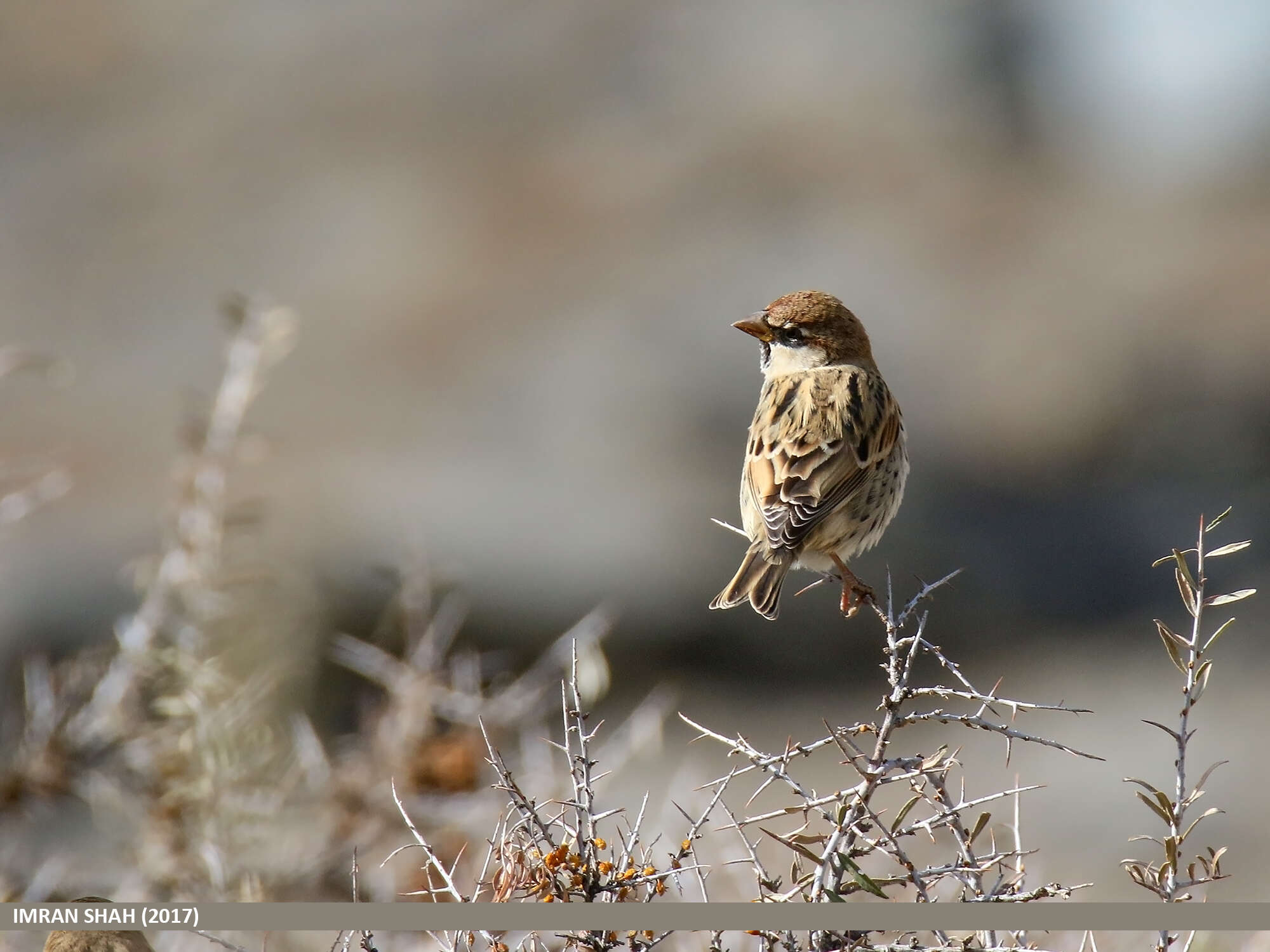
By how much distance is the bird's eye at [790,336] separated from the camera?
304 cm

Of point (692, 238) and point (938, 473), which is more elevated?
point (692, 238)

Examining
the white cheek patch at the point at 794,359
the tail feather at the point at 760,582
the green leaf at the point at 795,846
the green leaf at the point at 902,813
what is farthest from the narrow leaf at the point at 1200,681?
the white cheek patch at the point at 794,359

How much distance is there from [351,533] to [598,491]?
1316 millimetres

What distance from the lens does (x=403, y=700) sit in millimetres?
3309

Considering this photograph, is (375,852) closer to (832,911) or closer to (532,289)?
(832,911)

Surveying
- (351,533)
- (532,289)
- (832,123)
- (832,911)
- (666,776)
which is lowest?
(666,776)

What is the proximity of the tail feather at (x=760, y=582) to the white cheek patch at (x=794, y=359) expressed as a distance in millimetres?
414

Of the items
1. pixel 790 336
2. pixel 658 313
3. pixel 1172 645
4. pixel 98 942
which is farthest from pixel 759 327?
pixel 658 313

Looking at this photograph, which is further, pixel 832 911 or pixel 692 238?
pixel 692 238

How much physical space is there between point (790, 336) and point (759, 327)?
178 millimetres

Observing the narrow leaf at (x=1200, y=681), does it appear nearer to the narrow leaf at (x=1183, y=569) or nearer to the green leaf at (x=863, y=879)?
the narrow leaf at (x=1183, y=569)

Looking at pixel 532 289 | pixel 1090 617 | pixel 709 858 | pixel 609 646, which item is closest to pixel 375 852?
pixel 709 858

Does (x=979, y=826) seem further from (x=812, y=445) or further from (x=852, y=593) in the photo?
(x=812, y=445)

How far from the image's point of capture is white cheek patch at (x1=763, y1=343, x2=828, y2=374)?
3062 mm
